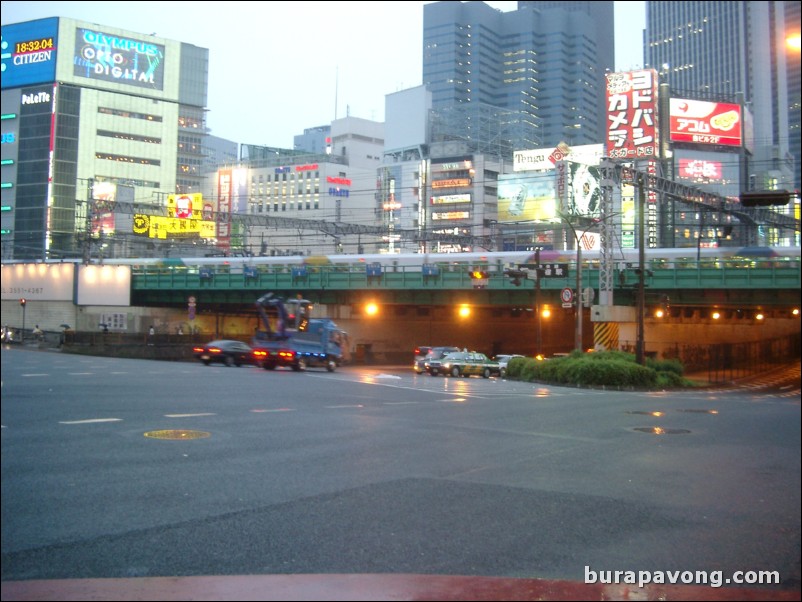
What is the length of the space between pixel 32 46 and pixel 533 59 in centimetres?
1215

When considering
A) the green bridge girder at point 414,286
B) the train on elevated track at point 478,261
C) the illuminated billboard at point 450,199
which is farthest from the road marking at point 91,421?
the illuminated billboard at point 450,199

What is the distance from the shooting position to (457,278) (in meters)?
27.8

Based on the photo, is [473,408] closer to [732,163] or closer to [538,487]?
[538,487]

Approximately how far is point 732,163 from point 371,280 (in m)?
48.8

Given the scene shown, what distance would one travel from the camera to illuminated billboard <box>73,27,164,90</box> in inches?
1426

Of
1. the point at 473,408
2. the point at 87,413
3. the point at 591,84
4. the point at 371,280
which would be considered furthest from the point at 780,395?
the point at 87,413

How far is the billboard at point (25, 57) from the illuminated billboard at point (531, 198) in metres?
34.1

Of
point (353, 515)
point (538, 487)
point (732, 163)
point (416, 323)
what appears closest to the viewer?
point (353, 515)

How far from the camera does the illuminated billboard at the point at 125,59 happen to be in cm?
3622

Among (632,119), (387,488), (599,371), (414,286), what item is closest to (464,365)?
(414,286)

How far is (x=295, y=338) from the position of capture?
29.9m

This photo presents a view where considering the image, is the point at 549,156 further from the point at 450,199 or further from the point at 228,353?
the point at 450,199

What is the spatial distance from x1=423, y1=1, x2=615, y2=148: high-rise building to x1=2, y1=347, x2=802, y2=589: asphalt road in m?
8.39

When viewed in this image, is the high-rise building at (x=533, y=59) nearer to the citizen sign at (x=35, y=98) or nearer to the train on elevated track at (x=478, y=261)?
the train on elevated track at (x=478, y=261)
